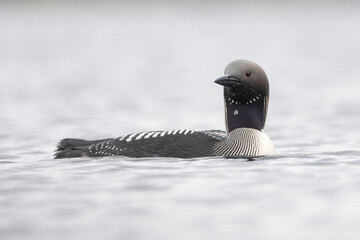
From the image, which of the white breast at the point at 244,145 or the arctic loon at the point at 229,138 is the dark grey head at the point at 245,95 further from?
the white breast at the point at 244,145

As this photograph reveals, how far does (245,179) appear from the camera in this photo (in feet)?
27.8

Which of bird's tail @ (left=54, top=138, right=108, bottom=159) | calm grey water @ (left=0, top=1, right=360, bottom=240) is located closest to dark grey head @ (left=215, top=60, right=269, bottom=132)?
calm grey water @ (left=0, top=1, right=360, bottom=240)

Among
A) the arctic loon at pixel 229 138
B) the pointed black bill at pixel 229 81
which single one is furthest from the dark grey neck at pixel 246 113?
the pointed black bill at pixel 229 81

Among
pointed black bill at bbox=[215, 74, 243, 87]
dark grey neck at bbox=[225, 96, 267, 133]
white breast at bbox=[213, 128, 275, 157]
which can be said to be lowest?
white breast at bbox=[213, 128, 275, 157]

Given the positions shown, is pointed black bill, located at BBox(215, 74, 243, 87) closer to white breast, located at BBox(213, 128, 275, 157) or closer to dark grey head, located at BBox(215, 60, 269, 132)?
dark grey head, located at BBox(215, 60, 269, 132)

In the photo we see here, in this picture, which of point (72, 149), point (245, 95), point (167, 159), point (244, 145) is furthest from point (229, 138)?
point (72, 149)

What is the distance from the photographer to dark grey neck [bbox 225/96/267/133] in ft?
30.9

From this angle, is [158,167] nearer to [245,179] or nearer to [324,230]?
[245,179]

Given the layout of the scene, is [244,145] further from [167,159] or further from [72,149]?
[72,149]

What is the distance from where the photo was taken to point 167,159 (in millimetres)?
9250

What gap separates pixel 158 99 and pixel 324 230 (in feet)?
35.6

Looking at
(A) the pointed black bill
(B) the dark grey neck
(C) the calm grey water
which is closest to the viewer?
(C) the calm grey water

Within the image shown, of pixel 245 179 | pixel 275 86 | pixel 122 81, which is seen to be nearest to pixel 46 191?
pixel 245 179

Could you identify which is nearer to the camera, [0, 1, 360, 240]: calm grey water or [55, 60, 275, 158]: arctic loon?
[0, 1, 360, 240]: calm grey water
